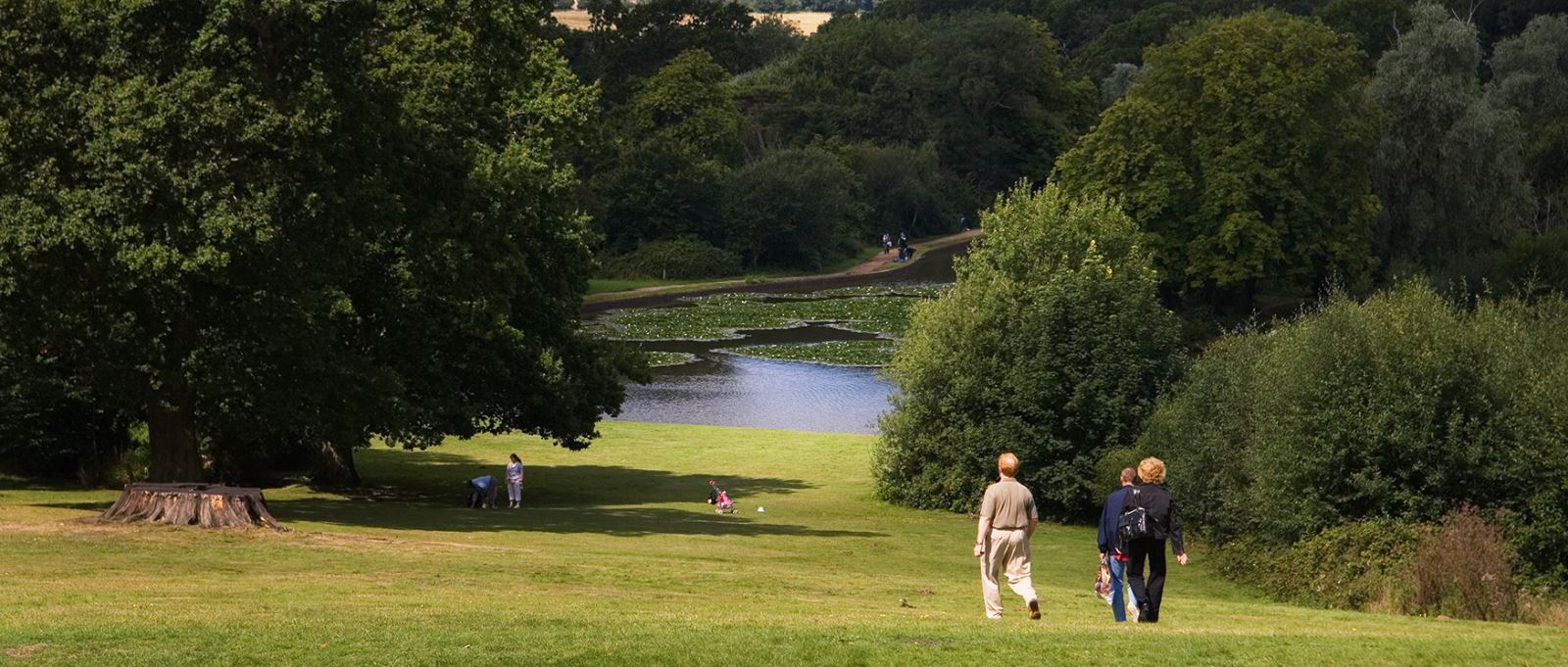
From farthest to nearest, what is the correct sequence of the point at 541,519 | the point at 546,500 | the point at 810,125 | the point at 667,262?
the point at 810,125
the point at 667,262
the point at 546,500
the point at 541,519

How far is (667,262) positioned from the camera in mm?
120625

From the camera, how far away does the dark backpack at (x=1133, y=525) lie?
63.7 ft

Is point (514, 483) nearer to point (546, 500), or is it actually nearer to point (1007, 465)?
point (546, 500)

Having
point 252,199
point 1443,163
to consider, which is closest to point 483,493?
point 252,199

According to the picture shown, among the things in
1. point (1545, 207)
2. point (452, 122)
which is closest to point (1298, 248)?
point (1545, 207)

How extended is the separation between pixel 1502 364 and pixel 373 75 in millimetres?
22008

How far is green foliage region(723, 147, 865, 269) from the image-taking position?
126750 millimetres

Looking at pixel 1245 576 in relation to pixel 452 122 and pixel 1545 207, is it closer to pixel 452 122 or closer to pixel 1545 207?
pixel 452 122

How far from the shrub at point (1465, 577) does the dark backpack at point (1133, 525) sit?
477 inches

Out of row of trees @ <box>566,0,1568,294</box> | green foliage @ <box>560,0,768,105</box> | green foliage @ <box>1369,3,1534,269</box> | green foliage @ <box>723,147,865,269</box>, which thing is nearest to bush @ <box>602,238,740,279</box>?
row of trees @ <box>566,0,1568,294</box>

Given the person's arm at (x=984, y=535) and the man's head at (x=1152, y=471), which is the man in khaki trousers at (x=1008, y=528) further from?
the man's head at (x=1152, y=471)

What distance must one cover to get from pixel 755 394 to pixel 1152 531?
178 feet

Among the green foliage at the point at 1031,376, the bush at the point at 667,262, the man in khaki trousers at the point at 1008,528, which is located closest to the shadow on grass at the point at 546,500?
the green foliage at the point at 1031,376

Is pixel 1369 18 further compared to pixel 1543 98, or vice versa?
pixel 1369 18
